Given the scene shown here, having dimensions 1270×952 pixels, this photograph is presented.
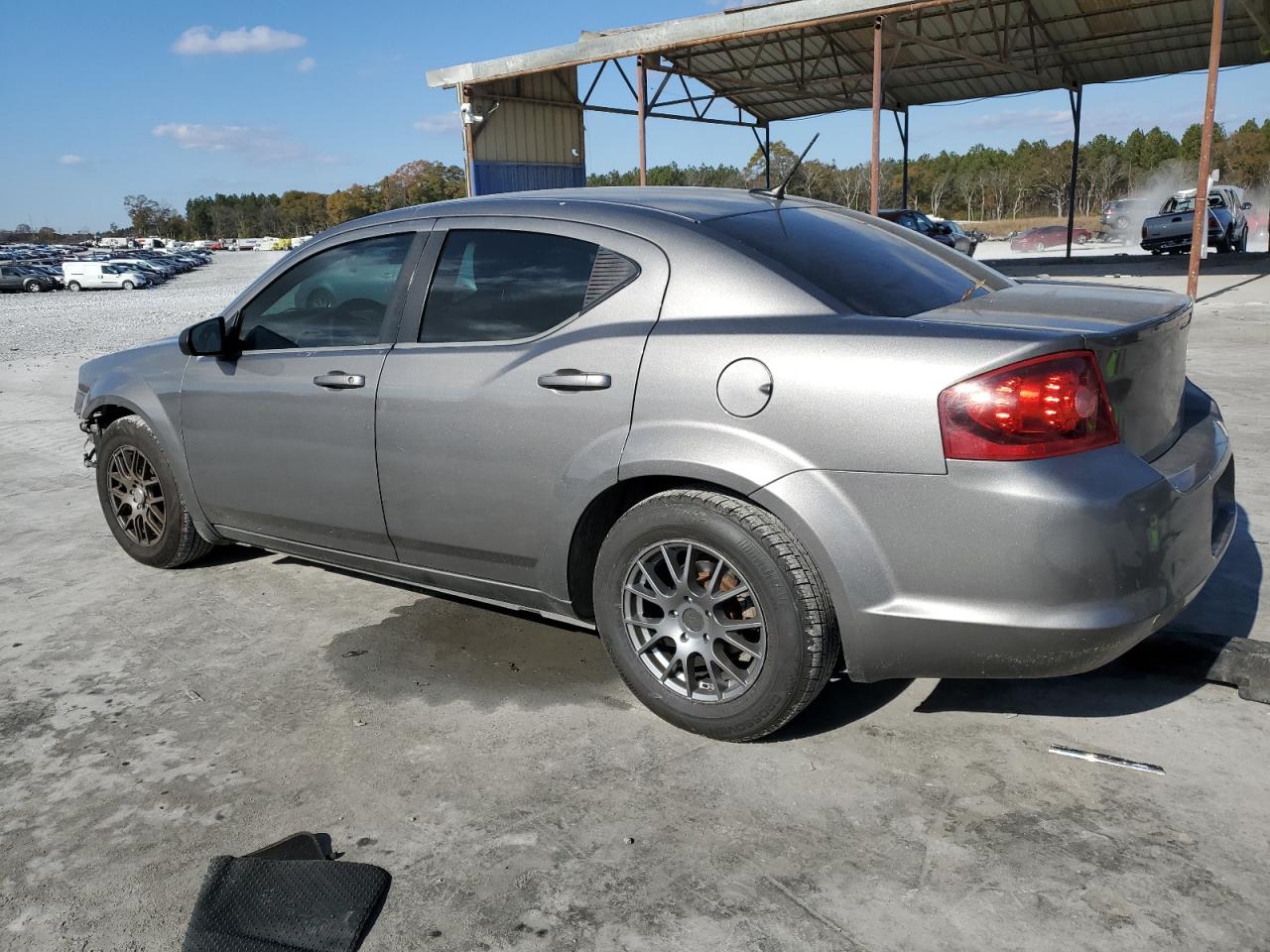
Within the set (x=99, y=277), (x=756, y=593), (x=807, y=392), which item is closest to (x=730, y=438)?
(x=807, y=392)

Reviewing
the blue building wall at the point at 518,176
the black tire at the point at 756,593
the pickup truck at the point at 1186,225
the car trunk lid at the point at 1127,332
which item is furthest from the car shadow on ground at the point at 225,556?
the pickup truck at the point at 1186,225

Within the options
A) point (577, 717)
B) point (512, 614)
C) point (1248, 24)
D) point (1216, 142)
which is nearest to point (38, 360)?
point (512, 614)

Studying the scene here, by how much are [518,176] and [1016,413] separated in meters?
24.7

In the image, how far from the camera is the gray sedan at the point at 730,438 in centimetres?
254

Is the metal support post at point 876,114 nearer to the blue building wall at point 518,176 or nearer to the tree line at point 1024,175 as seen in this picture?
the blue building wall at point 518,176

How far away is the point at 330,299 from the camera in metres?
4.01

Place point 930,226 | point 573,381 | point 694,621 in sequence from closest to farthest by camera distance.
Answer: point 694,621, point 573,381, point 930,226

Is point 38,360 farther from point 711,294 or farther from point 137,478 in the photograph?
point 711,294

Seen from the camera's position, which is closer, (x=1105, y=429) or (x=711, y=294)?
(x=1105, y=429)

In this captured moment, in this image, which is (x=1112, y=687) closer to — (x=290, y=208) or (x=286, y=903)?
(x=286, y=903)

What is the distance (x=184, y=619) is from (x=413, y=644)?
1084 mm

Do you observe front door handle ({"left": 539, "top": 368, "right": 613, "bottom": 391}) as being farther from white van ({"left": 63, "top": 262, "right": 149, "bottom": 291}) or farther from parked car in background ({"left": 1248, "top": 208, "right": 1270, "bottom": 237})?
parked car in background ({"left": 1248, "top": 208, "right": 1270, "bottom": 237})

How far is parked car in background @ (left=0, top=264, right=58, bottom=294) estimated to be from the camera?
160 feet

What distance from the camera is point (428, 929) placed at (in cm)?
228
